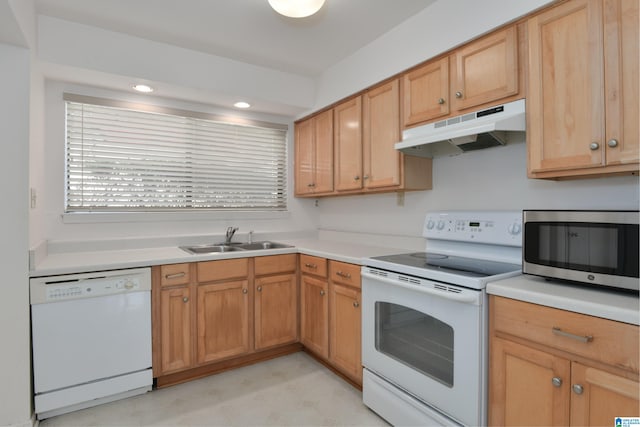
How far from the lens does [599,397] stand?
1176mm

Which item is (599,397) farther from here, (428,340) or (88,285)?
(88,285)

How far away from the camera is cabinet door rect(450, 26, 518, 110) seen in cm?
171

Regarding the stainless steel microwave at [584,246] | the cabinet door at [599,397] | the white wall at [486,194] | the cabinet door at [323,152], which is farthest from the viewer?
the cabinet door at [323,152]

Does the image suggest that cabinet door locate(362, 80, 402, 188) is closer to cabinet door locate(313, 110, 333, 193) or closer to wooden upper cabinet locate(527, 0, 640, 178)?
cabinet door locate(313, 110, 333, 193)

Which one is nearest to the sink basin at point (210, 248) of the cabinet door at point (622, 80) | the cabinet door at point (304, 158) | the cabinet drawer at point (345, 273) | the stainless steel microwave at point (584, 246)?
the cabinet door at point (304, 158)

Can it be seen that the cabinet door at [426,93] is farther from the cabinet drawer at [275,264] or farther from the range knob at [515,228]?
the cabinet drawer at [275,264]

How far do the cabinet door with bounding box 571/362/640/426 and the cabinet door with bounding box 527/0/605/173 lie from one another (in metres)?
0.81

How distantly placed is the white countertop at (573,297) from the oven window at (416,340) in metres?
0.36

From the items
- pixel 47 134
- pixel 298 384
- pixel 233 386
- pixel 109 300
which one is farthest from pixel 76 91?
pixel 298 384

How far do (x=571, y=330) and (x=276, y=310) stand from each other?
6.58 feet

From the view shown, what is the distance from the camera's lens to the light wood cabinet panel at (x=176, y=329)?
7.61 feet

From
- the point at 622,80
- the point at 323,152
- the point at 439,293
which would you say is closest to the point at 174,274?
the point at 323,152

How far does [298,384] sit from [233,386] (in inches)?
17.6

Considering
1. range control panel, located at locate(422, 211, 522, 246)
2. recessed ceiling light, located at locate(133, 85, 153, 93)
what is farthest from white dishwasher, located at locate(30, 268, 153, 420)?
range control panel, located at locate(422, 211, 522, 246)
